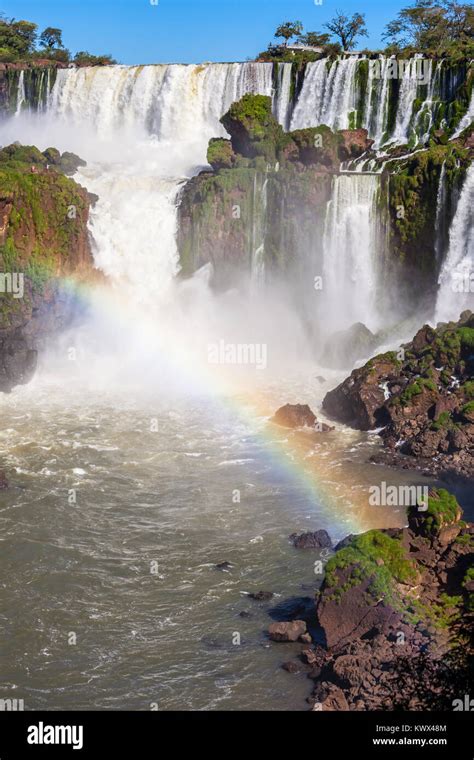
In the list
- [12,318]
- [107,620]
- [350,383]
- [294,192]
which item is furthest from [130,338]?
[107,620]

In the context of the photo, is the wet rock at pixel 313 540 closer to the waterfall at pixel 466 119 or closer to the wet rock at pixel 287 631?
the wet rock at pixel 287 631

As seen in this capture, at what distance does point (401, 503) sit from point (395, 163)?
916 inches

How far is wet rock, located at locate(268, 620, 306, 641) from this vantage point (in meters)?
19.3

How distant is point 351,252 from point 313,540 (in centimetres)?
2315

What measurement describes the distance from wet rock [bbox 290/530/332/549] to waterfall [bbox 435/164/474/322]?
2002cm

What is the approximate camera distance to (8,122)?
2490 inches

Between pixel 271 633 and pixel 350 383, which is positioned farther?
pixel 350 383

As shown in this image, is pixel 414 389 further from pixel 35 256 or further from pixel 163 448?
pixel 35 256

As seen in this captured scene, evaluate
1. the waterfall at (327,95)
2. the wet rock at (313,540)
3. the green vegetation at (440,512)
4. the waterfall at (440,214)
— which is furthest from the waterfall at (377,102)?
the green vegetation at (440,512)

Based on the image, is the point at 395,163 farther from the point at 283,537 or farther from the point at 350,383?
the point at 283,537

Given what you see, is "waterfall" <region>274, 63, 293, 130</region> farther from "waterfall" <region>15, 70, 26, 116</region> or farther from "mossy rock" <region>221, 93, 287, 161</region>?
"waterfall" <region>15, 70, 26, 116</region>

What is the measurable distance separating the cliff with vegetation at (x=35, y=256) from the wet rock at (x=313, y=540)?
1905cm

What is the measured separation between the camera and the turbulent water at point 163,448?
63.0 feet
